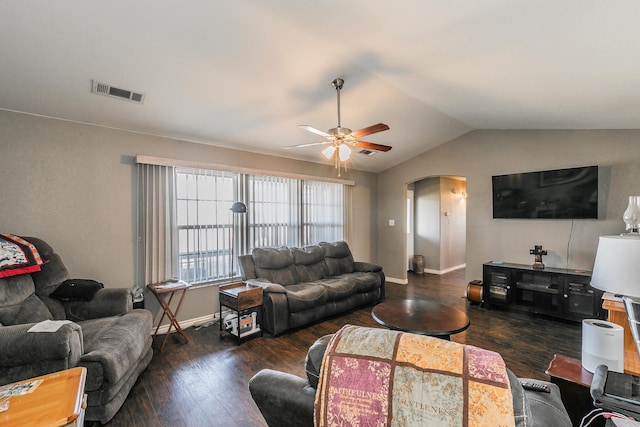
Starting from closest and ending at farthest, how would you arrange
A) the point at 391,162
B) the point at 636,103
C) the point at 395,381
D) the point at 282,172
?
the point at 395,381 < the point at 636,103 < the point at 282,172 < the point at 391,162

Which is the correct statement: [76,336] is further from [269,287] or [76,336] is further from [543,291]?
[543,291]

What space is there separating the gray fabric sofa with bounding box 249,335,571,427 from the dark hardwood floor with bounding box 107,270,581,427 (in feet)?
3.48

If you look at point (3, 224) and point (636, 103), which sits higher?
point (636, 103)

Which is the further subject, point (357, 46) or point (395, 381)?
point (357, 46)

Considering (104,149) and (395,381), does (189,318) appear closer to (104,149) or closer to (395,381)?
(104,149)

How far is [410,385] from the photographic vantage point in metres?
0.85

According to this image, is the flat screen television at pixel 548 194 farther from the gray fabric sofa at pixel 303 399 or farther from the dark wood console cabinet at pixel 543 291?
the gray fabric sofa at pixel 303 399

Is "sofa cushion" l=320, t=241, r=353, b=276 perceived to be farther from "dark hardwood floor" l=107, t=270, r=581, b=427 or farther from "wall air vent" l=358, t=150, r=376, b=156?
"wall air vent" l=358, t=150, r=376, b=156

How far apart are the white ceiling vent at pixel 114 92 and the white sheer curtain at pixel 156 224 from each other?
0.88 m

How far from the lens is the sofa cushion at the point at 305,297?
143 inches

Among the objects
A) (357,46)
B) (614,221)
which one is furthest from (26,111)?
(614,221)

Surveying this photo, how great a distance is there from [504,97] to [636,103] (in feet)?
3.56

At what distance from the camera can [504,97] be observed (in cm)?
321

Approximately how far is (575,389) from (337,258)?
3.64 m
